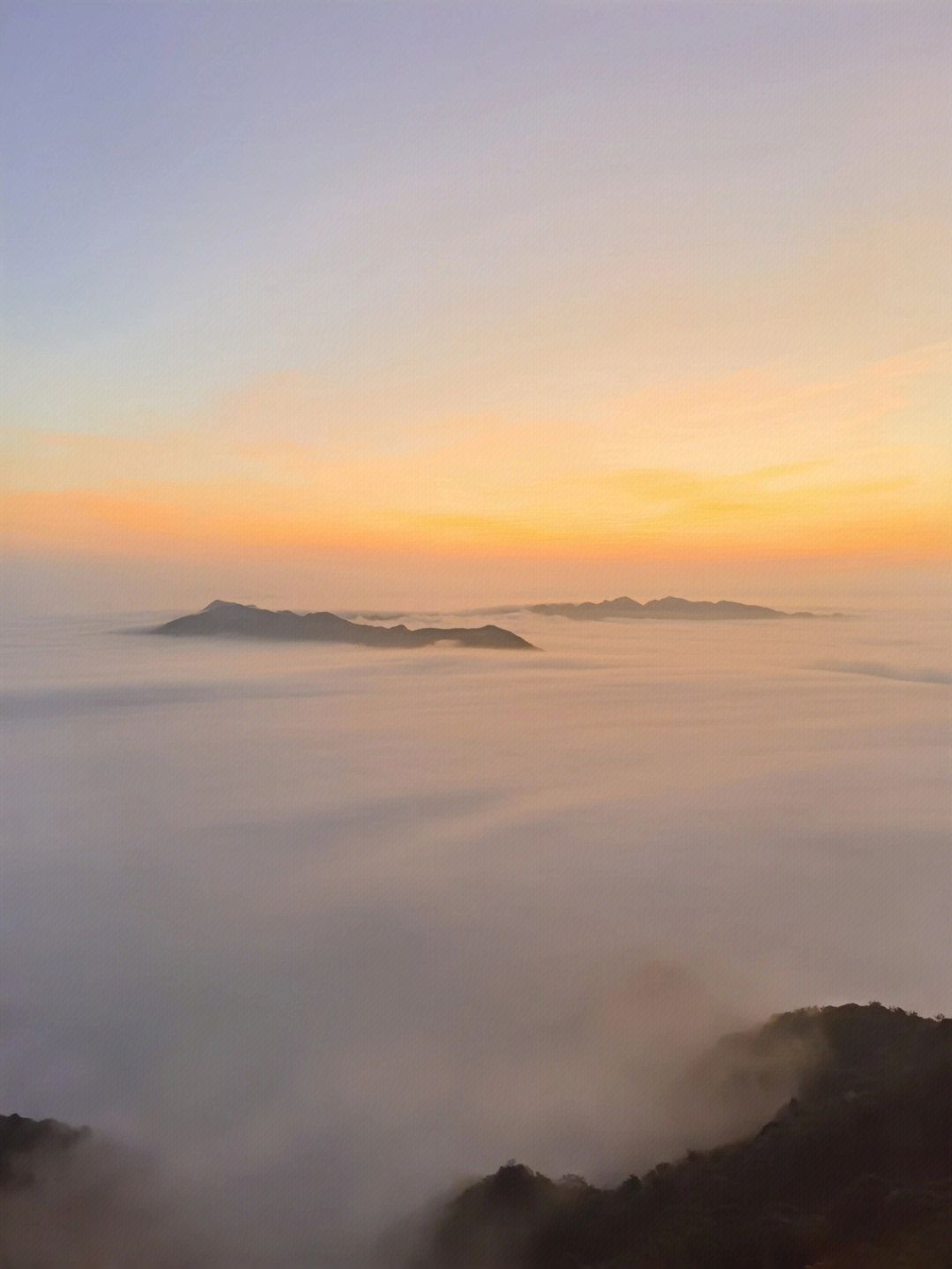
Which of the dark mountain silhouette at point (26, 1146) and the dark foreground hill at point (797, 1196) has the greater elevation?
the dark foreground hill at point (797, 1196)

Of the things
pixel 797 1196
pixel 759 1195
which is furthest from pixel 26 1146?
pixel 797 1196

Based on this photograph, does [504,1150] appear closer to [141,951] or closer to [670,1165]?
[670,1165]

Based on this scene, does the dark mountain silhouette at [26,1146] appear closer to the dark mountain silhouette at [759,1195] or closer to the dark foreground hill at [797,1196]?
the dark mountain silhouette at [759,1195]

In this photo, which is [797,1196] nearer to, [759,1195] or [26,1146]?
[759,1195]

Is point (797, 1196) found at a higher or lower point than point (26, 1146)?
higher

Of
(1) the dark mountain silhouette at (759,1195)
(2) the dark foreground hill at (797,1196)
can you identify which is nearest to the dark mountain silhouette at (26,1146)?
(1) the dark mountain silhouette at (759,1195)

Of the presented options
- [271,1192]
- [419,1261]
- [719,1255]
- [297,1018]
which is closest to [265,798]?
[297,1018]

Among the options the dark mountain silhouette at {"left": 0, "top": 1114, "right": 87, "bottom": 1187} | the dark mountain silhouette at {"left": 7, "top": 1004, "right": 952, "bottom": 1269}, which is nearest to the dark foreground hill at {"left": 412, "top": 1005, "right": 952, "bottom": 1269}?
the dark mountain silhouette at {"left": 7, "top": 1004, "right": 952, "bottom": 1269}

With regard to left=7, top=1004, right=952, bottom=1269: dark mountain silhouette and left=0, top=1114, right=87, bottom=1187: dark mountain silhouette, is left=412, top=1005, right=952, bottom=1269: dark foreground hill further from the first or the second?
left=0, top=1114, right=87, bottom=1187: dark mountain silhouette
